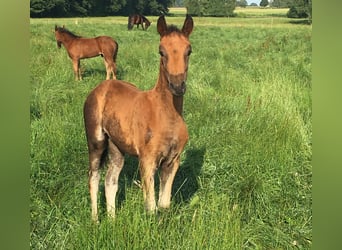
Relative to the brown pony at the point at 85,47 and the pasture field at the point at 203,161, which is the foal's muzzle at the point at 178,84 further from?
the brown pony at the point at 85,47

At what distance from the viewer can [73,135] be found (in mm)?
2664

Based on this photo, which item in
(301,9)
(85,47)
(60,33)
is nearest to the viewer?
(301,9)

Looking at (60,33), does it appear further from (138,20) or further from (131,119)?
(131,119)

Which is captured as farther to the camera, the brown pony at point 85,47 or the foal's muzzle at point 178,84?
the brown pony at point 85,47

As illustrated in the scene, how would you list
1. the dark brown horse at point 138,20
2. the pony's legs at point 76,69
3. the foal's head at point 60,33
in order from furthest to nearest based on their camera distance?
the pony's legs at point 76,69 → the foal's head at point 60,33 → the dark brown horse at point 138,20

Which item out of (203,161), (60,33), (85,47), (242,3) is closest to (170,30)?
(242,3)

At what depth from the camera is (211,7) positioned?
2.85 meters

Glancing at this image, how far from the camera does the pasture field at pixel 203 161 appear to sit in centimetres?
199

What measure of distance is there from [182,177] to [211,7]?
1303 millimetres

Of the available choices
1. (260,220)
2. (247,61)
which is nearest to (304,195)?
(260,220)

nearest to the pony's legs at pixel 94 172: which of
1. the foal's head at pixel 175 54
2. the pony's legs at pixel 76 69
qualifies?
the foal's head at pixel 175 54

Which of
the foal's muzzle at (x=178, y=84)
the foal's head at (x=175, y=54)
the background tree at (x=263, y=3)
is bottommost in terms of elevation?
the foal's muzzle at (x=178, y=84)

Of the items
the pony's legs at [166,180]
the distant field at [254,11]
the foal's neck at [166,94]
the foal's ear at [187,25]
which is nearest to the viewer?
the foal's ear at [187,25]
